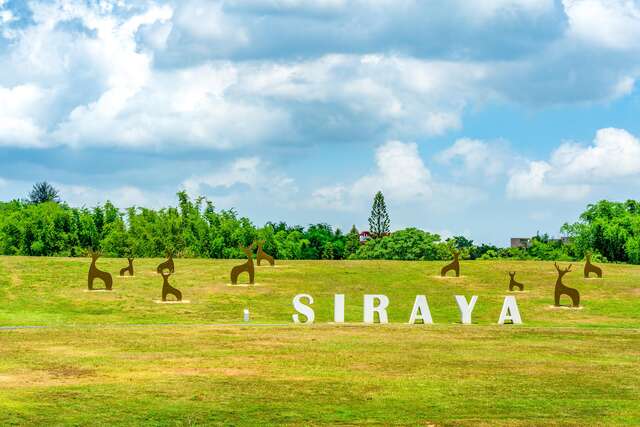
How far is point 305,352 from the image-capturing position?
32781mm

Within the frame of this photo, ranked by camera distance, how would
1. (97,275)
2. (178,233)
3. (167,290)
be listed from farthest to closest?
1. (178,233)
2. (97,275)
3. (167,290)

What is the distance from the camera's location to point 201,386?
2503 centimetres

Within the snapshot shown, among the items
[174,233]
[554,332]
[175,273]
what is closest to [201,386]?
[554,332]

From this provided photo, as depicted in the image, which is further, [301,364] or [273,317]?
[273,317]

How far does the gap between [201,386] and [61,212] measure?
90.7 m

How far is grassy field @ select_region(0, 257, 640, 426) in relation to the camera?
71.9ft

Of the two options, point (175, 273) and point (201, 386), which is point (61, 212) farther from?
point (201, 386)

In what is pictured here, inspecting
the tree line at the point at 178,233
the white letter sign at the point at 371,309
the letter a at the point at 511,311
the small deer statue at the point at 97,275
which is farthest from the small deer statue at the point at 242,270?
the tree line at the point at 178,233

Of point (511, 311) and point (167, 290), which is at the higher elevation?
point (167, 290)

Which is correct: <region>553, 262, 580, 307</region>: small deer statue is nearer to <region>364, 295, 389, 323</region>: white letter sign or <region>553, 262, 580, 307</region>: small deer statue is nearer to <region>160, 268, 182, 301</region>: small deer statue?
<region>364, 295, 389, 323</region>: white letter sign

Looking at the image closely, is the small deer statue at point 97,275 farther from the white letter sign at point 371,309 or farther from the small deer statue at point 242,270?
the white letter sign at point 371,309

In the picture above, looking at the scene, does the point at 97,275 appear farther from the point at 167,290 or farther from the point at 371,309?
the point at 371,309

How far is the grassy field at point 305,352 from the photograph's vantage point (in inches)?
862

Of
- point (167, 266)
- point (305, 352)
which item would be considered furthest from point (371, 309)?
point (167, 266)
